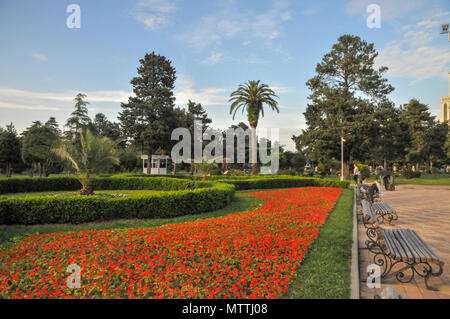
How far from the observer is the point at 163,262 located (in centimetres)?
459

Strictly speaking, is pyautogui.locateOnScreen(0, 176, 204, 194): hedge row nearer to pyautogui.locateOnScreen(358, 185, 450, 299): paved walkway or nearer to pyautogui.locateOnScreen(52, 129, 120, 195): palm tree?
pyautogui.locateOnScreen(52, 129, 120, 195): palm tree

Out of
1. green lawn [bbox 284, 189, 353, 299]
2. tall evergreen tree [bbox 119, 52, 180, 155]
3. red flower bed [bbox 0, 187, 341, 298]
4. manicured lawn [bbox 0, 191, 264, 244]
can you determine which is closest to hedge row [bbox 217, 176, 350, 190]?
manicured lawn [bbox 0, 191, 264, 244]

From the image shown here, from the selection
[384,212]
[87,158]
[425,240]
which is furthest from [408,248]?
[87,158]

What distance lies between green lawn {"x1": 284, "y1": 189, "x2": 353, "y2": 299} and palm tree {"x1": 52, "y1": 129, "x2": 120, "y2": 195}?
9384 mm

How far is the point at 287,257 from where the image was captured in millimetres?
4789

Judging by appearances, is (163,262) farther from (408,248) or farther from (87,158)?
(87,158)

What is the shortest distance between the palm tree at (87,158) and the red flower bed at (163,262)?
5.02 m

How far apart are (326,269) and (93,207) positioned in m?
6.85

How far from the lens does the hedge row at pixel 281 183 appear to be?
18531mm

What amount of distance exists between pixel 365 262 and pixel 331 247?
0.66m

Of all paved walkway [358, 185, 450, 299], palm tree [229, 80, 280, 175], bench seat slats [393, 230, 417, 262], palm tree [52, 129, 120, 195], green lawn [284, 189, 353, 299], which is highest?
palm tree [229, 80, 280, 175]

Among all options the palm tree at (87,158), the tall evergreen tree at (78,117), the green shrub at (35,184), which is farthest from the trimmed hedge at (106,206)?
the tall evergreen tree at (78,117)

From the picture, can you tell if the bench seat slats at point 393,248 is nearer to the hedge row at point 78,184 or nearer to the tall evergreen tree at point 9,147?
the hedge row at point 78,184

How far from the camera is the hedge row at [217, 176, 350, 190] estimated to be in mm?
18531
